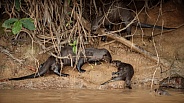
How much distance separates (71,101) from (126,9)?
1.89 meters

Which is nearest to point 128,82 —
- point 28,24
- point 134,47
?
point 134,47

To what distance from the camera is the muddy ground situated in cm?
444

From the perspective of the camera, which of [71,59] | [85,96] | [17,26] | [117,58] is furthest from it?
[117,58]

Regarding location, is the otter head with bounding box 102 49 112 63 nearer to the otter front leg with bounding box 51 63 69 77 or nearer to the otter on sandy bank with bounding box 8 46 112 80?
the otter on sandy bank with bounding box 8 46 112 80

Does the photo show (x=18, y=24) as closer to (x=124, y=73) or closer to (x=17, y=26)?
Answer: (x=17, y=26)

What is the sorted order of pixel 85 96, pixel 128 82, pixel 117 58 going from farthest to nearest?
pixel 117 58, pixel 128 82, pixel 85 96

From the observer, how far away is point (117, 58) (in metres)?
4.95

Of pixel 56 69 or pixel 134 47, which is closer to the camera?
pixel 56 69

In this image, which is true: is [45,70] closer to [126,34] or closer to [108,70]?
[108,70]

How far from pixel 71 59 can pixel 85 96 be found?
729mm

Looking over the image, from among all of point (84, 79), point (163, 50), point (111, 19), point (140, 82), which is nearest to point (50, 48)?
point (84, 79)

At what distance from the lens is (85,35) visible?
445 centimetres

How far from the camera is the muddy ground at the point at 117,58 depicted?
444 cm

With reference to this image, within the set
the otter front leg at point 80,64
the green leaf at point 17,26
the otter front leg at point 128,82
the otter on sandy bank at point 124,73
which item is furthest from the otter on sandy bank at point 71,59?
the green leaf at point 17,26
